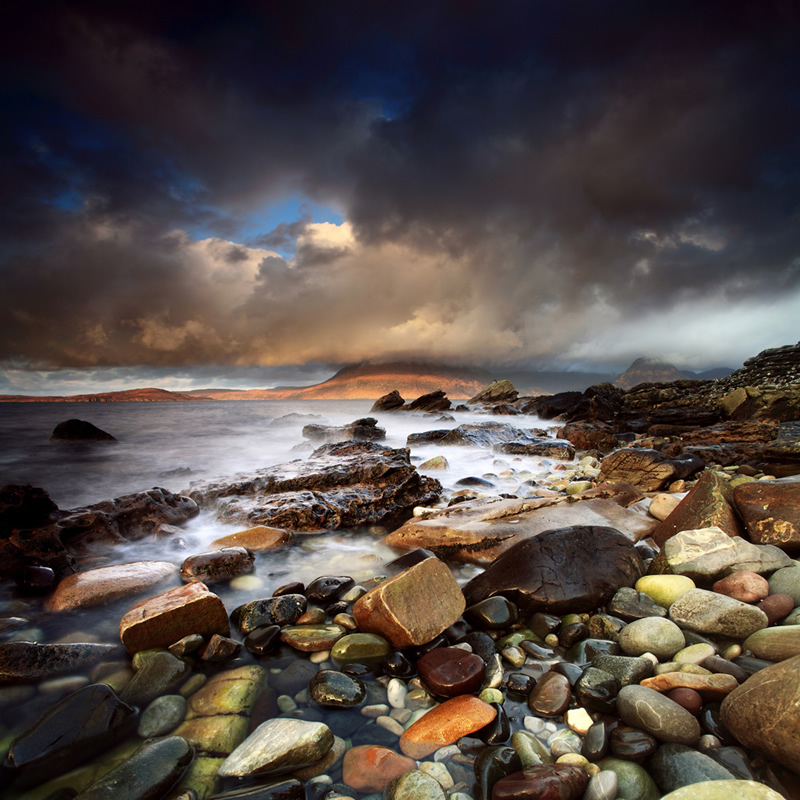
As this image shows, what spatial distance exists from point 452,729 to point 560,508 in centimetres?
335

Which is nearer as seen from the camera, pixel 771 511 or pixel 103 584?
pixel 103 584

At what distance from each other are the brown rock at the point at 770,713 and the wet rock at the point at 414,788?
4.39 feet

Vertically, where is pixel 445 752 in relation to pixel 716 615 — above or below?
below

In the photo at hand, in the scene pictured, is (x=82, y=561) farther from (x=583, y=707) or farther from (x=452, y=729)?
(x=583, y=707)

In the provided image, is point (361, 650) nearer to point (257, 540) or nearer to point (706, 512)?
point (257, 540)

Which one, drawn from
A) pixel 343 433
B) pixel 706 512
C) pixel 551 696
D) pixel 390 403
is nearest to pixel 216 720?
pixel 551 696

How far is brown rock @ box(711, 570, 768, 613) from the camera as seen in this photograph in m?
2.69

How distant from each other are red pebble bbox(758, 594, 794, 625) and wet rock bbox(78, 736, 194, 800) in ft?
11.4

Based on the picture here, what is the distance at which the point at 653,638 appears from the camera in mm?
2400

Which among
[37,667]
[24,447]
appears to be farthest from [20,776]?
[24,447]

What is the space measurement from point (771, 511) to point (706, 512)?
50cm

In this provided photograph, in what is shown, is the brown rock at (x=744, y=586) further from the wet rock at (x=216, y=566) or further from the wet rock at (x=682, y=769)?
the wet rock at (x=216, y=566)

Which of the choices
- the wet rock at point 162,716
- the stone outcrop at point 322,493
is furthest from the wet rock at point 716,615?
the stone outcrop at point 322,493

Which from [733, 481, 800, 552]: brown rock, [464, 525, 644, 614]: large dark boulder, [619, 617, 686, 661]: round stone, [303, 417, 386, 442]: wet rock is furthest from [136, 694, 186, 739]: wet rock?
[303, 417, 386, 442]: wet rock
